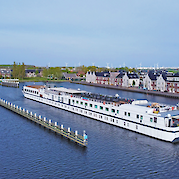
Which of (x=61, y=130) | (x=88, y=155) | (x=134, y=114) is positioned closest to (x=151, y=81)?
(x=134, y=114)

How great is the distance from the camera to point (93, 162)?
38531 millimetres

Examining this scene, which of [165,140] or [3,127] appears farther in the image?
[3,127]

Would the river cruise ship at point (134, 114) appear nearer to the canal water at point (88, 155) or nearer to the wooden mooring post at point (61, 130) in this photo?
the canal water at point (88, 155)

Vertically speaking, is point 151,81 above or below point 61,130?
above

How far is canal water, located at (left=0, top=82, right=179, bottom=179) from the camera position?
3522 cm

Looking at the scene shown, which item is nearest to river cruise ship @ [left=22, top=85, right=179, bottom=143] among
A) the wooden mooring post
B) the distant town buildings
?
the wooden mooring post

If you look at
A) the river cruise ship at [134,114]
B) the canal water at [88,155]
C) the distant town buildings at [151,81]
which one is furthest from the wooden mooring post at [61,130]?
the distant town buildings at [151,81]

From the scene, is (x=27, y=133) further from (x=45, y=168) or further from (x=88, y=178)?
(x=88, y=178)

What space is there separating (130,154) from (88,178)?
10.7 meters

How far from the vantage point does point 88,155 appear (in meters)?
41.1

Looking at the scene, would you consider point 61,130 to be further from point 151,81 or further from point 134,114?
point 151,81

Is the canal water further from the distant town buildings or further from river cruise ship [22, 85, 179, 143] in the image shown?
the distant town buildings

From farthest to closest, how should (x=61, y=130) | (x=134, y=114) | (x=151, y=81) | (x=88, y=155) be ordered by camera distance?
(x=151, y=81) < (x=134, y=114) < (x=61, y=130) < (x=88, y=155)

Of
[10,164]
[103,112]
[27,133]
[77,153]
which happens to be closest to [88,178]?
[77,153]
